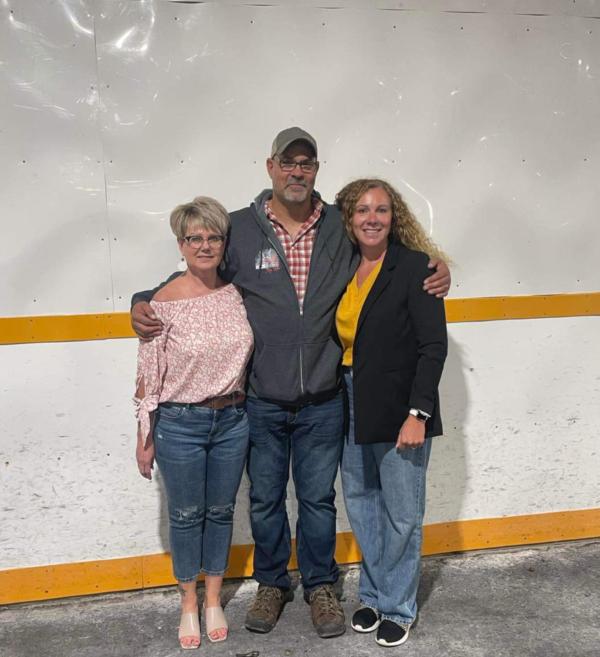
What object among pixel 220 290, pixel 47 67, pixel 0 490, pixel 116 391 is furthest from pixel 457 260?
pixel 0 490

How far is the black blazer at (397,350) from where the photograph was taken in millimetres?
2660

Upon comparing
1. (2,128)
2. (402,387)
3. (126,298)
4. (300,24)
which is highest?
(300,24)

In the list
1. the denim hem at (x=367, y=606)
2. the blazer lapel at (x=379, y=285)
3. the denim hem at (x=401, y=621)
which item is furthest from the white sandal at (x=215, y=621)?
the blazer lapel at (x=379, y=285)

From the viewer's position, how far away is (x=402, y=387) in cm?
273

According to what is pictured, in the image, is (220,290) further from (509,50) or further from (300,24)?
(509,50)

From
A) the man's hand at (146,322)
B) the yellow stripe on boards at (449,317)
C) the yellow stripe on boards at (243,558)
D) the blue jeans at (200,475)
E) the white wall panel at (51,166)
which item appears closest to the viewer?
Result: the man's hand at (146,322)

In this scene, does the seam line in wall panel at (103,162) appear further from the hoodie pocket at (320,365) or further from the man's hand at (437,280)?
the man's hand at (437,280)

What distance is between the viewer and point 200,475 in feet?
9.21

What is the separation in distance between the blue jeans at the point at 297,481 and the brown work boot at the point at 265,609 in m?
0.04

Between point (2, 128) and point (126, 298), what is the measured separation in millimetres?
896

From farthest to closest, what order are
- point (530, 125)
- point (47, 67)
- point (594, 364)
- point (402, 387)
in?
point (594, 364), point (530, 125), point (47, 67), point (402, 387)

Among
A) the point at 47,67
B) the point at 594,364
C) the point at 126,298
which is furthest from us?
the point at 594,364

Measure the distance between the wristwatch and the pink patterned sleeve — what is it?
0.97 metres

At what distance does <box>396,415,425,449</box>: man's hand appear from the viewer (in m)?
2.67
